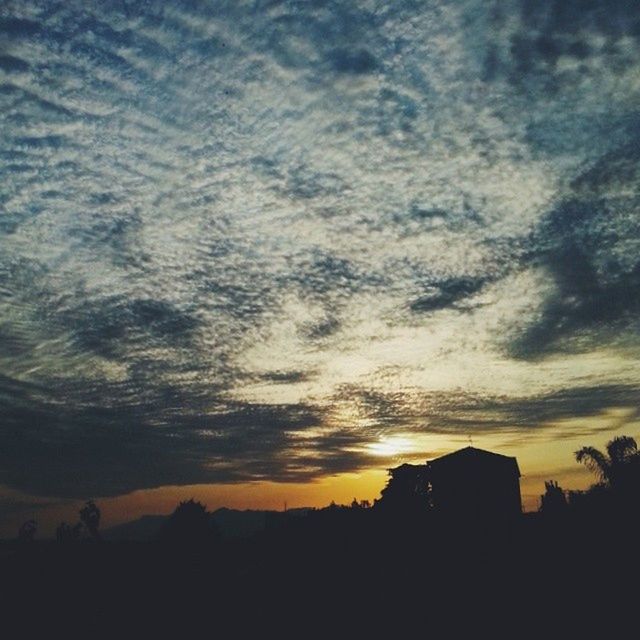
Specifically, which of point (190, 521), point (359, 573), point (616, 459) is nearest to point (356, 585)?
point (359, 573)

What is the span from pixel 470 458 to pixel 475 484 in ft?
7.60

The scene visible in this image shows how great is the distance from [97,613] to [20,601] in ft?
10.0

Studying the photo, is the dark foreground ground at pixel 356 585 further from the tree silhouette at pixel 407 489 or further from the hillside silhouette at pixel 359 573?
the tree silhouette at pixel 407 489

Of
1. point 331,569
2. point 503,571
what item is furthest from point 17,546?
point 503,571

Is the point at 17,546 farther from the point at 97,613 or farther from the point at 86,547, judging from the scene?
the point at 97,613

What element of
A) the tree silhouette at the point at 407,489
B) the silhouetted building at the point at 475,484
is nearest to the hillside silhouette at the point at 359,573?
the silhouetted building at the point at 475,484

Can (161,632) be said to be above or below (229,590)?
below

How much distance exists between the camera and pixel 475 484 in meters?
44.5

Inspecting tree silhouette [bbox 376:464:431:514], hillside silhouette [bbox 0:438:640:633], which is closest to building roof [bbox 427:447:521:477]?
tree silhouette [bbox 376:464:431:514]

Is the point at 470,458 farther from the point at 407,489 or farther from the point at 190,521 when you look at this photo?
the point at 190,521

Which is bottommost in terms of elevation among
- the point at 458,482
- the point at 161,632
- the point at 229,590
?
the point at 161,632

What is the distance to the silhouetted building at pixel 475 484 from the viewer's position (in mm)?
43750

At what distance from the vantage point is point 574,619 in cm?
1340

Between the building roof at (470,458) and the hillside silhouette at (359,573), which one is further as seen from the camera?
the building roof at (470,458)
